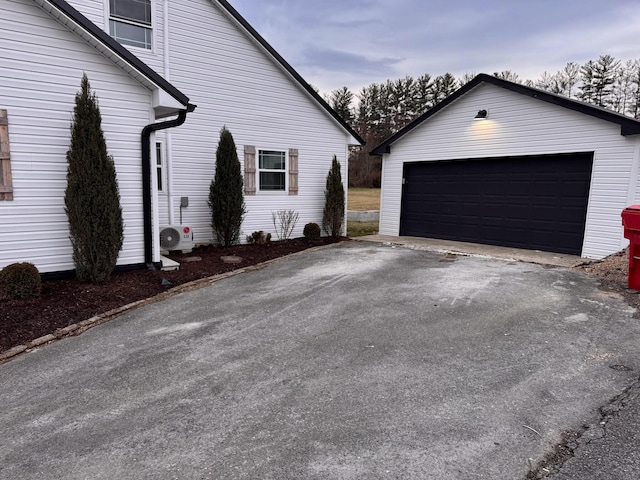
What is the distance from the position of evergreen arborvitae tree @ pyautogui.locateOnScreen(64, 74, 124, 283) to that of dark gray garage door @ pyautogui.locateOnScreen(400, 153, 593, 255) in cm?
820

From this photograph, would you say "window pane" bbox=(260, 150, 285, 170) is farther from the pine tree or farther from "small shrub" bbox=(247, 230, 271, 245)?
the pine tree

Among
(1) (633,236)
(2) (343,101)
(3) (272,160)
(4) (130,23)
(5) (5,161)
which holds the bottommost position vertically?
(1) (633,236)

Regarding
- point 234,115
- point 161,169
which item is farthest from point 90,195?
point 234,115

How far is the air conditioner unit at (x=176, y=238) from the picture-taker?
8.62 metres

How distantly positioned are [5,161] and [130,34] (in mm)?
4385

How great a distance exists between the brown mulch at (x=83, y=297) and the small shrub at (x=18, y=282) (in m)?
0.11

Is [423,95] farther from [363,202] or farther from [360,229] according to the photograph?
[360,229]

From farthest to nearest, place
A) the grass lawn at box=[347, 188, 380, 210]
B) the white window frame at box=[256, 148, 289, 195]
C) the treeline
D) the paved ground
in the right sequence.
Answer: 1. the treeline
2. the grass lawn at box=[347, 188, 380, 210]
3. the white window frame at box=[256, 148, 289, 195]
4. the paved ground

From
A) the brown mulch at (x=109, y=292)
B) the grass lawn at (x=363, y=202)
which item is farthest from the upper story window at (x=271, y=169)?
the grass lawn at (x=363, y=202)

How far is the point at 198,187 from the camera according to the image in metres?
9.61

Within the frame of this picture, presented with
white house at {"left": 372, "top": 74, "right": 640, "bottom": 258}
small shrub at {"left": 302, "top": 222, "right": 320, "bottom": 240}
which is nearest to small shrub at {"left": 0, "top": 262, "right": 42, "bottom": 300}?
small shrub at {"left": 302, "top": 222, "right": 320, "bottom": 240}

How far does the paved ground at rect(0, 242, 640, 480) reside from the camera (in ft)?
7.67

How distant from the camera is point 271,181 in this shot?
1085 centimetres

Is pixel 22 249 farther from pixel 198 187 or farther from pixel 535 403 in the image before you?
pixel 535 403
